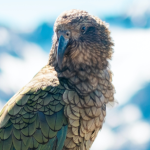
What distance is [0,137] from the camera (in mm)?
2617

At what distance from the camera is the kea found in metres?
2.64

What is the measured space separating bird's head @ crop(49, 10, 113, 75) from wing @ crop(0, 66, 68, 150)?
1.39ft

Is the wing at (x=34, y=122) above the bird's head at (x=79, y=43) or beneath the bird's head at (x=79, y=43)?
beneath

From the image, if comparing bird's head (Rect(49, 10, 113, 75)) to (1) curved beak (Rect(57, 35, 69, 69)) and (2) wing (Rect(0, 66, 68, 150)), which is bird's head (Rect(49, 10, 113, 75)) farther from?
(2) wing (Rect(0, 66, 68, 150))

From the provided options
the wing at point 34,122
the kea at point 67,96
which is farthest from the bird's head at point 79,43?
the wing at point 34,122

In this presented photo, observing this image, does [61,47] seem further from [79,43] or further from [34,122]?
[34,122]

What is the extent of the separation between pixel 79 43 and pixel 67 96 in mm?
626

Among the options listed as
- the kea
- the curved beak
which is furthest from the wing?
the curved beak

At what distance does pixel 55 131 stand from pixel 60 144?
0.48ft

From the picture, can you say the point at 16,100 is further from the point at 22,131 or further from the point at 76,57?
the point at 76,57

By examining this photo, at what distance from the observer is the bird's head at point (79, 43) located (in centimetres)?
282

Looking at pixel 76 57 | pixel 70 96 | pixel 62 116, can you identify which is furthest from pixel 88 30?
pixel 62 116

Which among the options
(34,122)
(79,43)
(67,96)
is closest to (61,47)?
(79,43)

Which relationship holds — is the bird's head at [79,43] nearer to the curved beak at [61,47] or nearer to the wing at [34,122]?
the curved beak at [61,47]
